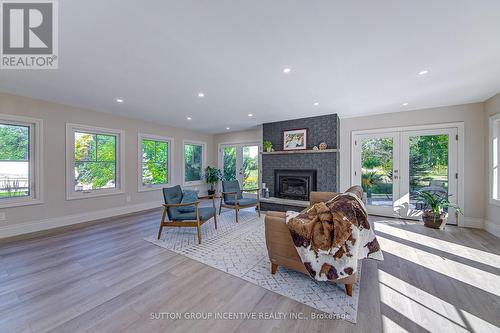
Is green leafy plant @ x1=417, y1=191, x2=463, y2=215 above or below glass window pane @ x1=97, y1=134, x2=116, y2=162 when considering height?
below

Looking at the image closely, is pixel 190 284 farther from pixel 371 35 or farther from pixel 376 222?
pixel 376 222

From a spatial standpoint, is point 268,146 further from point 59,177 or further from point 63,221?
point 63,221

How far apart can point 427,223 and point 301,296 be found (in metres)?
3.63

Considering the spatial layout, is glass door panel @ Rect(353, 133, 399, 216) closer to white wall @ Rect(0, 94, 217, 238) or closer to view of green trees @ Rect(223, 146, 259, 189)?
view of green trees @ Rect(223, 146, 259, 189)

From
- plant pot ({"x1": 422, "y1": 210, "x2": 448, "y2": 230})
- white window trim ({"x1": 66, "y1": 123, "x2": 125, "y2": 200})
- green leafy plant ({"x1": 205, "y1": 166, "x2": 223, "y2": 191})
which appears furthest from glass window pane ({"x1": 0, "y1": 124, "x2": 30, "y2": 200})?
plant pot ({"x1": 422, "y1": 210, "x2": 448, "y2": 230})

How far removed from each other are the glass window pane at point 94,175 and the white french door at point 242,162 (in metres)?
3.55

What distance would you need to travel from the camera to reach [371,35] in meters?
1.86

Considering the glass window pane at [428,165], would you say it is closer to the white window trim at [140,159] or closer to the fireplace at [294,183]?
the fireplace at [294,183]

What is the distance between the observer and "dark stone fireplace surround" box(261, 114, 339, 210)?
15.9ft

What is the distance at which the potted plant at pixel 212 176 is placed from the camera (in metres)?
7.25

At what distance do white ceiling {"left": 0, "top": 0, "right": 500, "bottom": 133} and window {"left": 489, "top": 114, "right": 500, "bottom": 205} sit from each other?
582 mm

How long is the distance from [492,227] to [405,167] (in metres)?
1.63

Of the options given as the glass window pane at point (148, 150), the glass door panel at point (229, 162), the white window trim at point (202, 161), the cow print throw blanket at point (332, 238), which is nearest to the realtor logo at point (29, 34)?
the cow print throw blanket at point (332, 238)

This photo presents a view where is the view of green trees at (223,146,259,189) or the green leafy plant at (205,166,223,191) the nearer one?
the view of green trees at (223,146,259,189)
